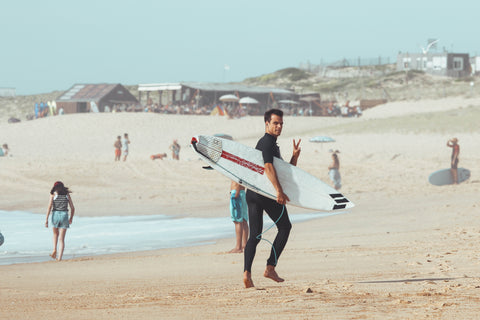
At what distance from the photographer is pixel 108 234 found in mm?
13016

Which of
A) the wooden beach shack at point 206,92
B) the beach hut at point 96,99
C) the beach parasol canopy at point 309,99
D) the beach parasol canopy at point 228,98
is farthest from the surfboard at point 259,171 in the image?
the beach parasol canopy at point 309,99

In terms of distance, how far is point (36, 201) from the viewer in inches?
738

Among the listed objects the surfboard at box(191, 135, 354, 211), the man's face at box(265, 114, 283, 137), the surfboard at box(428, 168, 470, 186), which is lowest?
the surfboard at box(428, 168, 470, 186)

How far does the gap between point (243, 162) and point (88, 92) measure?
181 ft

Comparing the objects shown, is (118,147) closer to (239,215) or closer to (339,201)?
(239,215)

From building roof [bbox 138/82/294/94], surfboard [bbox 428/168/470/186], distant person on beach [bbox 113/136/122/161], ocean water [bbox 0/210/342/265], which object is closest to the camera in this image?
ocean water [bbox 0/210/342/265]

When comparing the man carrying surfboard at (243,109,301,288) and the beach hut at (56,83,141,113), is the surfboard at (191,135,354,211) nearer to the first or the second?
the man carrying surfboard at (243,109,301,288)

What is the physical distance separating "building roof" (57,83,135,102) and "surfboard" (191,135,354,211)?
52.5 m

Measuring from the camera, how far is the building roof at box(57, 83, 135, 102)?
57.7m

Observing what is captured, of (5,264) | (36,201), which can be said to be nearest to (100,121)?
(36,201)

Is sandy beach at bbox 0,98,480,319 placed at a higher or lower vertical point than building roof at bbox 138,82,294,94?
lower

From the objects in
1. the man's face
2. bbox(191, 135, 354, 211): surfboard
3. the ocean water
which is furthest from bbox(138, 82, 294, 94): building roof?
the man's face

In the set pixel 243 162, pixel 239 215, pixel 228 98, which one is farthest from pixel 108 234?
pixel 228 98

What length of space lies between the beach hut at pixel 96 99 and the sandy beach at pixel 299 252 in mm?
26086
